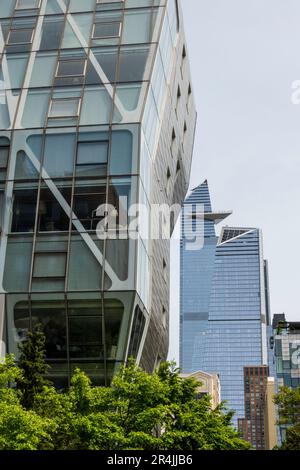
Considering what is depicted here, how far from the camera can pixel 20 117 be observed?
39.2m

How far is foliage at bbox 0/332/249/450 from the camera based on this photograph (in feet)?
83.6

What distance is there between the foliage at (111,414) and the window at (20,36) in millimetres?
19928

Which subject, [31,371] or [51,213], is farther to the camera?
[51,213]

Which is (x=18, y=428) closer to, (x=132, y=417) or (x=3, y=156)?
(x=132, y=417)

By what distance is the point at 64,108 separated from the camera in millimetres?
39344

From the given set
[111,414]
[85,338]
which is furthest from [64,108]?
[111,414]

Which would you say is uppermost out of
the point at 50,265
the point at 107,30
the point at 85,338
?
the point at 107,30

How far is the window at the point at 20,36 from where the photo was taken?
137 ft

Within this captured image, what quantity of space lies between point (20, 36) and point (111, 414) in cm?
2448

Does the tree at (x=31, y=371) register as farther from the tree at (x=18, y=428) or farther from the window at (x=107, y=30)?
the window at (x=107, y=30)

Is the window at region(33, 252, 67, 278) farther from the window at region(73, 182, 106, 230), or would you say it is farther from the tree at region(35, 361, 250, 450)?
the tree at region(35, 361, 250, 450)

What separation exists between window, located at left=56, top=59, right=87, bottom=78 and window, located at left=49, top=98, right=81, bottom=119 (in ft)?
5.52
